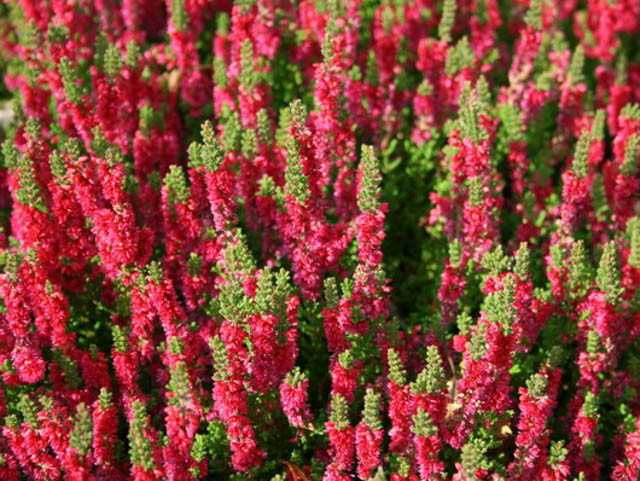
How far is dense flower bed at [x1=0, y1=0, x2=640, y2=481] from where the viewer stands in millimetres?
3990

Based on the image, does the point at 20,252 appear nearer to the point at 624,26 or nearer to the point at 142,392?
the point at 142,392

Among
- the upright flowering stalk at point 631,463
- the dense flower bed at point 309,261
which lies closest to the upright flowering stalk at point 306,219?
the dense flower bed at point 309,261

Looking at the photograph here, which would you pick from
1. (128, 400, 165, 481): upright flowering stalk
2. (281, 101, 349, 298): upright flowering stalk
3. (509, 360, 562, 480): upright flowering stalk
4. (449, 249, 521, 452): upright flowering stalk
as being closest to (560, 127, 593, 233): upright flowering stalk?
(449, 249, 521, 452): upright flowering stalk

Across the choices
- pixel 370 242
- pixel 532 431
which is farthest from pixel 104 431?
pixel 532 431

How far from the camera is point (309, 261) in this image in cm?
443

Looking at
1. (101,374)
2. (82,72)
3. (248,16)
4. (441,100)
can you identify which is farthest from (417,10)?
(101,374)

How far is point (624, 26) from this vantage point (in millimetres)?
6668

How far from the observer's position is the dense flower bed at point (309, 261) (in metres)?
Result: 3.99

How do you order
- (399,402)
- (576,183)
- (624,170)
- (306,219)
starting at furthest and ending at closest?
(624,170)
(576,183)
(306,219)
(399,402)

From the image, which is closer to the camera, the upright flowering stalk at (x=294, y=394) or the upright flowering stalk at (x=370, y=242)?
the upright flowering stalk at (x=294, y=394)

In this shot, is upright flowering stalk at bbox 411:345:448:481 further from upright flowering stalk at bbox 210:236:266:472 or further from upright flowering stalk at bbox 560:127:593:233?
upright flowering stalk at bbox 560:127:593:233

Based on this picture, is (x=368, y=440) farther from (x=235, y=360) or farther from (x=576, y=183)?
(x=576, y=183)

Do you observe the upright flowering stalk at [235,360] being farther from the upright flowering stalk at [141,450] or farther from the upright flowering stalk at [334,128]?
the upright flowering stalk at [334,128]

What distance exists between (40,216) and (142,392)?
3.69 feet
